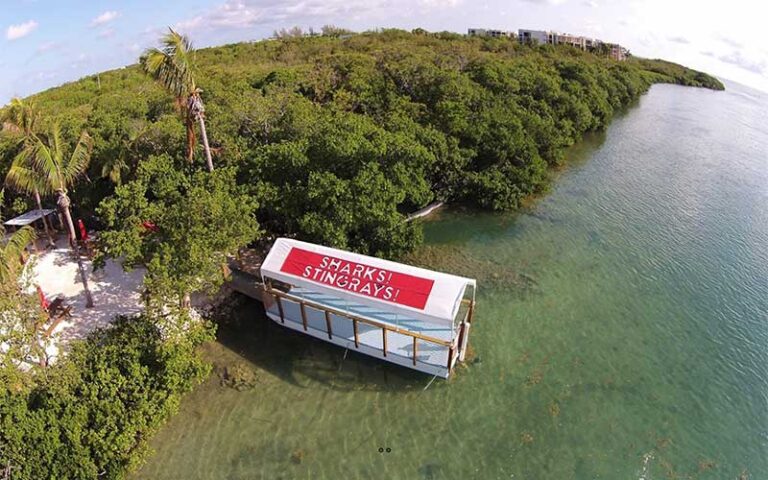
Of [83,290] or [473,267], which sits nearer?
[83,290]

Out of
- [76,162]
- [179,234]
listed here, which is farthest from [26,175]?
[179,234]

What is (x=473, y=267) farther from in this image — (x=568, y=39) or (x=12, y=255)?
(x=568, y=39)

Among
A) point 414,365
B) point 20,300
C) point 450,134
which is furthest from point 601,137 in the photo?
point 20,300

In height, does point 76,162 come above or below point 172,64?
below

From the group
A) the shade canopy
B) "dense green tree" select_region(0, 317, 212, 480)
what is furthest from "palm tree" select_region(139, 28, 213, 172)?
the shade canopy

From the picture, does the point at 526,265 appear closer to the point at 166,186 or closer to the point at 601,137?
the point at 166,186

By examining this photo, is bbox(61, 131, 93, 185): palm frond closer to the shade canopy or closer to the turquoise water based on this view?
the shade canopy

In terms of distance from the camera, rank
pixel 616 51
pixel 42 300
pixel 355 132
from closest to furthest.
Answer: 1. pixel 42 300
2. pixel 355 132
3. pixel 616 51
